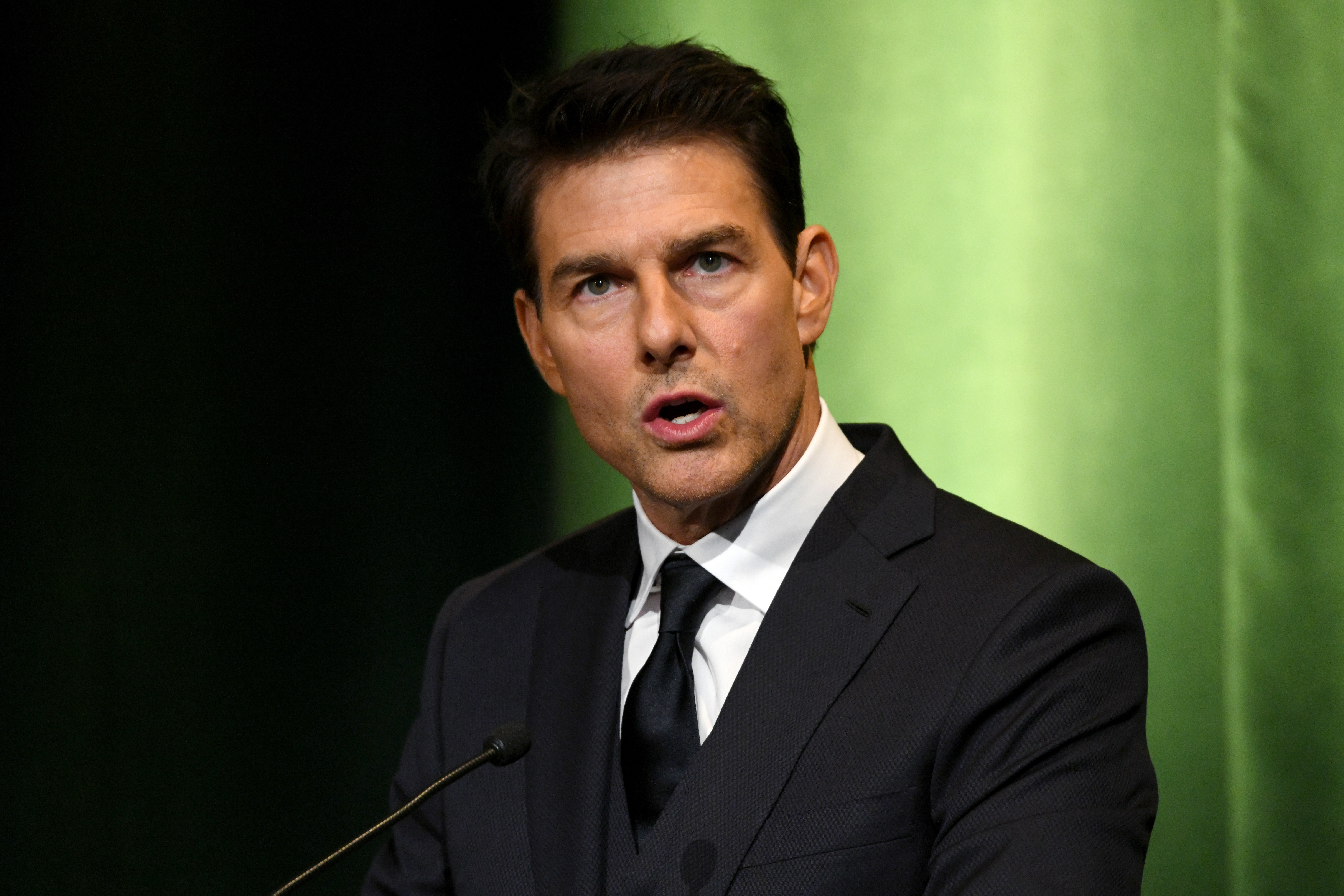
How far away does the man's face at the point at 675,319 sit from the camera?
1377 mm

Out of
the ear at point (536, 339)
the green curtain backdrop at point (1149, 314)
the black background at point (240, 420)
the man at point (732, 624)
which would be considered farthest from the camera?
the black background at point (240, 420)

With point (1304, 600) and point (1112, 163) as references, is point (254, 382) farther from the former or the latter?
point (1304, 600)

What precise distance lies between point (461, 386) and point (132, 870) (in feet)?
3.10

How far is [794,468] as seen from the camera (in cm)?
147

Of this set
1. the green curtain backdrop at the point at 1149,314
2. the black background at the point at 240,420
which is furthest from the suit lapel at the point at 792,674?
the black background at the point at 240,420

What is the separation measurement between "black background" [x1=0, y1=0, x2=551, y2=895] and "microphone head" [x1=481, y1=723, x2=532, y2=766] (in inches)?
40.8

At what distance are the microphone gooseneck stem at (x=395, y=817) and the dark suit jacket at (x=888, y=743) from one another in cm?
19

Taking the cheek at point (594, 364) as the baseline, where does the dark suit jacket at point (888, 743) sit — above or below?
below

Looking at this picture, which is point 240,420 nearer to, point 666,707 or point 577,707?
point 577,707

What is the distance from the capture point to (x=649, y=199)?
4.65ft

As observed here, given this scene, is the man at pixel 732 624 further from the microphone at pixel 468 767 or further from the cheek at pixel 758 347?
the microphone at pixel 468 767

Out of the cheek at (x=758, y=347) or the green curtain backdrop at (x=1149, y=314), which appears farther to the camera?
the green curtain backdrop at (x=1149, y=314)

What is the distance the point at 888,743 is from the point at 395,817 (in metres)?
0.46

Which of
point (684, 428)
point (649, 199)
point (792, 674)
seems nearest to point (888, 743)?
point (792, 674)
